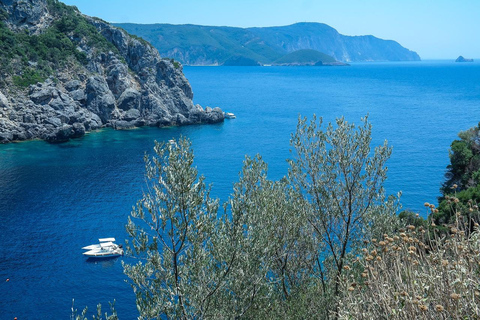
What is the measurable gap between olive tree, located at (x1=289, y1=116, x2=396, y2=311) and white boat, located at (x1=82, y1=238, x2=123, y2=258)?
31032 mm

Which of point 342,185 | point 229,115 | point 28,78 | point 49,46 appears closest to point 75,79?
point 49,46

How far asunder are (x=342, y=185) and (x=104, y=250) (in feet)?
111

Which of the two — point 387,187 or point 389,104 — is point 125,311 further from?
point 389,104

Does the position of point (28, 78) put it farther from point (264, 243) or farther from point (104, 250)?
point (264, 243)

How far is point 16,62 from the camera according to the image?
334 feet

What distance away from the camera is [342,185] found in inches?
894

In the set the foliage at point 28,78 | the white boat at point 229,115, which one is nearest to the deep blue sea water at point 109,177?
the white boat at point 229,115

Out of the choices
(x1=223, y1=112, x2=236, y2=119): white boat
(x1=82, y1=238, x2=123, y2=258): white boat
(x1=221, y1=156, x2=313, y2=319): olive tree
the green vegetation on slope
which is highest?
the green vegetation on slope

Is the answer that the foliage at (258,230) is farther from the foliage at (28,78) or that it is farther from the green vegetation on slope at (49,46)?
the green vegetation on slope at (49,46)

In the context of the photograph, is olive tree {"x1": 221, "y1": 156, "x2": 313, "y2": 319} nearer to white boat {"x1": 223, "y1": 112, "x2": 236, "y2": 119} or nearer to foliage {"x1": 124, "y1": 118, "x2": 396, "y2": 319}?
foliage {"x1": 124, "y1": 118, "x2": 396, "y2": 319}

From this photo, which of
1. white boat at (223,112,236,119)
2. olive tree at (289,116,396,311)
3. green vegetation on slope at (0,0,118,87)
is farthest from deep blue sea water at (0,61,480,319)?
olive tree at (289,116,396,311)

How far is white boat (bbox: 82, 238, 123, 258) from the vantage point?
4738 cm

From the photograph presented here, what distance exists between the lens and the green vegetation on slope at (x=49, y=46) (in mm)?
101125

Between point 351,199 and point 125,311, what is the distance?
85.4ft
